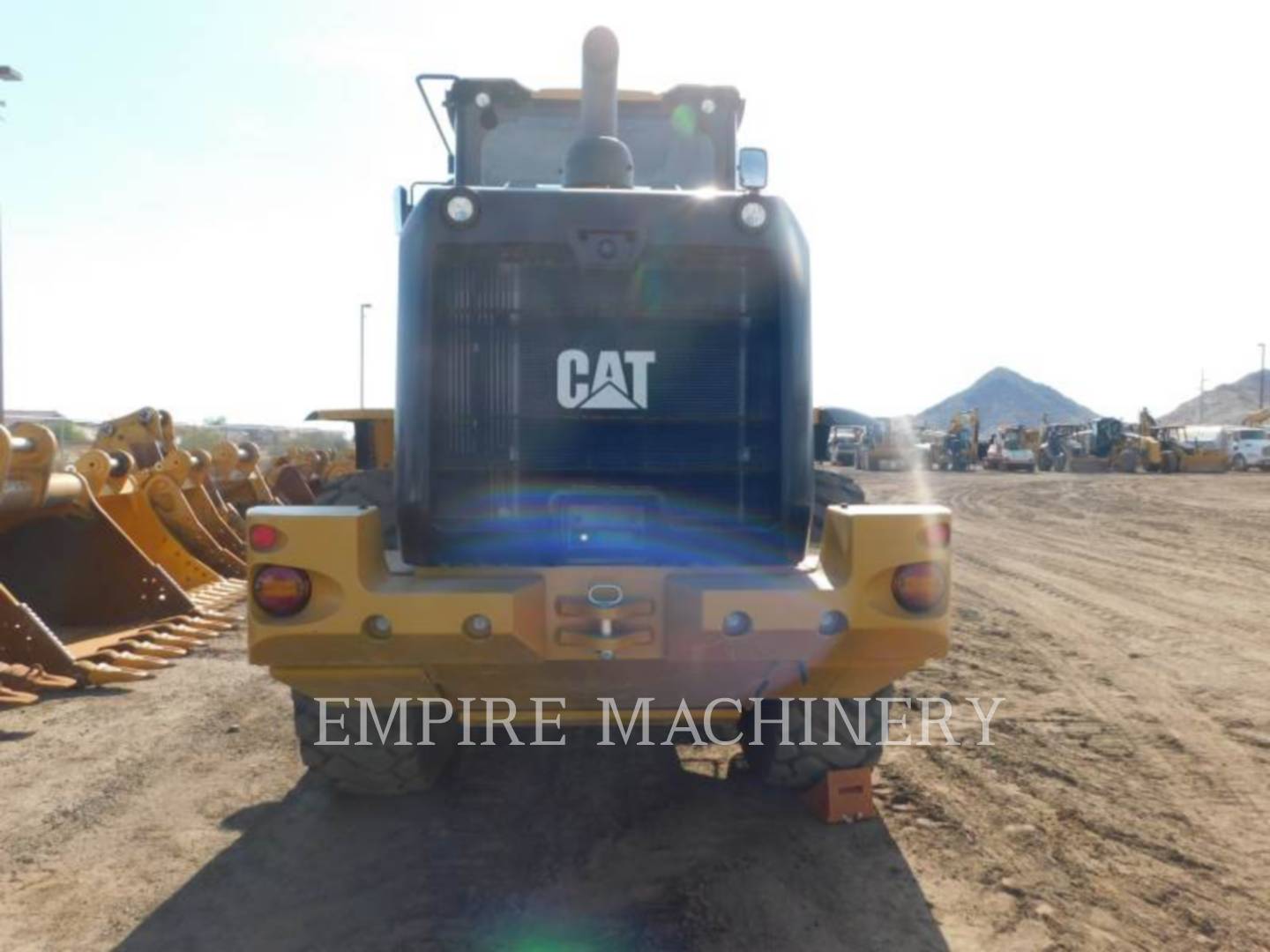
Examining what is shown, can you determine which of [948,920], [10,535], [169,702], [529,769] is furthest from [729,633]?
[10,535]

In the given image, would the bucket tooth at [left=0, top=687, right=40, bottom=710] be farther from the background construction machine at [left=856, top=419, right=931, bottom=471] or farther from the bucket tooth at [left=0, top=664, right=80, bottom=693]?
the background construction machine at [left=856, top=419, right=931, bottom=471]

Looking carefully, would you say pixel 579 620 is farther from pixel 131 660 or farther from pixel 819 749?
pixel 131 660

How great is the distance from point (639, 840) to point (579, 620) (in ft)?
3.32

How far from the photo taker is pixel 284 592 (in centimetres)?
392

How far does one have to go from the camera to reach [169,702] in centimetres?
661

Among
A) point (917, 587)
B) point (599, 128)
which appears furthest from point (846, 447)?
point (917, 587)

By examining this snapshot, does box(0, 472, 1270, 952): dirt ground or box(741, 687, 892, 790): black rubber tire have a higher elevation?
box(741, 687, 892, 790): black rubber tire

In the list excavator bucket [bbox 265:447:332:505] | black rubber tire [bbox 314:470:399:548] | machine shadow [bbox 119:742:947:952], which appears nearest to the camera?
machine shadow [bbox 119:742:947:952]

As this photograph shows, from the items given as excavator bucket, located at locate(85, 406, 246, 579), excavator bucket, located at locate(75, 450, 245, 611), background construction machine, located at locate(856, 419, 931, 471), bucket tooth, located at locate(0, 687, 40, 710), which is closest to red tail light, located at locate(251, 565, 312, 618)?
bucket tooth, located at locate(0, 687, 40, 710)

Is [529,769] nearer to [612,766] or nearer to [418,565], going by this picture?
[612,766]

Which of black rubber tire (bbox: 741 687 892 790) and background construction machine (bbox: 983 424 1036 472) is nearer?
black rubber tire (bbox: 741 687 892 790)

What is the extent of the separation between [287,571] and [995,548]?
13.6 metres

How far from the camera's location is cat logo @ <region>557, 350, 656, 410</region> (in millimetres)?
4352

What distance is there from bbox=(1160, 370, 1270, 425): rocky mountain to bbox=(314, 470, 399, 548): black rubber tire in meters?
143
